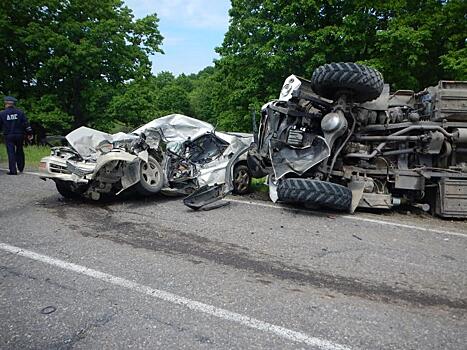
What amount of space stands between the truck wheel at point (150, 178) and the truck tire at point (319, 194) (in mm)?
2244

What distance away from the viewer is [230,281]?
9.89 feet

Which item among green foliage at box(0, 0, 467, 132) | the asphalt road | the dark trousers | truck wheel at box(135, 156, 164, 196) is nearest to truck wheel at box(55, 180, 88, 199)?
the asphalt road

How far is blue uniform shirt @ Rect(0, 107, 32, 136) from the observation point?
26.8 feet

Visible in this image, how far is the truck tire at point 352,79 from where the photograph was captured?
5.27 metres

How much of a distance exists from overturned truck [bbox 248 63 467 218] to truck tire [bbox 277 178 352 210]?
0.6 inches

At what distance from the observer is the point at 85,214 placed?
16.8 feet

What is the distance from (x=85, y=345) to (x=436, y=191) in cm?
538

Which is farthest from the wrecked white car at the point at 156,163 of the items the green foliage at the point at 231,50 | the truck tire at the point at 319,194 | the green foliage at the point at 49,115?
the green foliage at the point at 49,115

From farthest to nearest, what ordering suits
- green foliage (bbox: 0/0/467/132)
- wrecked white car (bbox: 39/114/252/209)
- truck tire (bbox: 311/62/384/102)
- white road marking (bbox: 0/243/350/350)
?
green foliage (bbox: 0/0/467/132) → wrecked white car (bbox: 39/114/252/209) → truck tire (bbox: 311/62/384/102) → white road marking (bbox: 0/243/350/350)

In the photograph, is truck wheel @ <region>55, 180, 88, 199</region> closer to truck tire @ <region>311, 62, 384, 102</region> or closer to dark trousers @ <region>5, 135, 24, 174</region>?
dark trousers @ <region>5, 135, 24, 174</region>

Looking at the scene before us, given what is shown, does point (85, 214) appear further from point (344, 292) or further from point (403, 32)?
point (403, 32)

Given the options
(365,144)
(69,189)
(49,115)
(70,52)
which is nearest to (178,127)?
(69,189)

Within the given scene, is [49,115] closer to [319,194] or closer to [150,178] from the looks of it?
[150,178]

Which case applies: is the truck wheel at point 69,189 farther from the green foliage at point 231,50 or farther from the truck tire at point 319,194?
the green foliage at point 231,50
